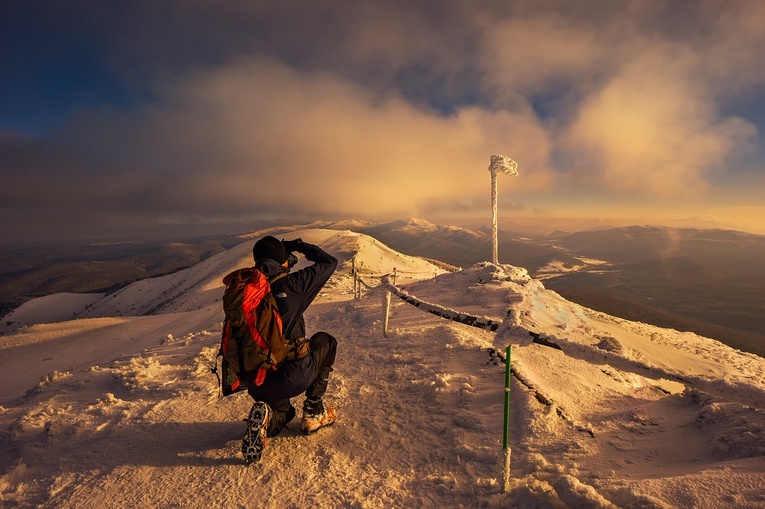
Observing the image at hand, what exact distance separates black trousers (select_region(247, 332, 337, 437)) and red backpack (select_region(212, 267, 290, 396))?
6.8 inches

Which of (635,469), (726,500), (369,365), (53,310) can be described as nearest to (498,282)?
(369,365)

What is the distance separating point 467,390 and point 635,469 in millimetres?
2353

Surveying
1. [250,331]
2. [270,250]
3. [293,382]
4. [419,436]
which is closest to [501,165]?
[419,436]

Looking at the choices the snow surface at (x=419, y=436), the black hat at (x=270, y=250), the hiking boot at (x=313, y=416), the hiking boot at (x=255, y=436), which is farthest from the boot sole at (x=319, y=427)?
the black hat at (x=270, y=250)

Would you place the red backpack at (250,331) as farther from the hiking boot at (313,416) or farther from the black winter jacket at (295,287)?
the hiking boot at (313,416)

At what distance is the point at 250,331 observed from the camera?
3.46 m

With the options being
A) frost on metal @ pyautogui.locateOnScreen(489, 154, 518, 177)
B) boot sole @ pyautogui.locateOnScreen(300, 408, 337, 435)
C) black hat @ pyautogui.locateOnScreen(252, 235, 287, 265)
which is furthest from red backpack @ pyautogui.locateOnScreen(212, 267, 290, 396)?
frost on metal @ pyautogui.locateOnScreen(489, 154, 518, 177)

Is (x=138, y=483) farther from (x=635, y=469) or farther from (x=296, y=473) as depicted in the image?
(x=635, y=469)

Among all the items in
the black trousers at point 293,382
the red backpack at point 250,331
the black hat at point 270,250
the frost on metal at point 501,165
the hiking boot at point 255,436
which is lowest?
the hiking boot at point 255,436

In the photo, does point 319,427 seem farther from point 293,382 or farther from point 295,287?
point 295,287

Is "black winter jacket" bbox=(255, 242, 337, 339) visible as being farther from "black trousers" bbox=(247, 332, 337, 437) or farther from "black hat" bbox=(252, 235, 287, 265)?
"black trousers" bbox=(247, 332, 337, 437)

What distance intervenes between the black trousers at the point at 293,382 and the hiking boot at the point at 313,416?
125mm

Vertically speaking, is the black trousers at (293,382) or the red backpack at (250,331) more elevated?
the red backpack at (250,331)

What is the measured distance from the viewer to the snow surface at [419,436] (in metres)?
Result: 3.16
